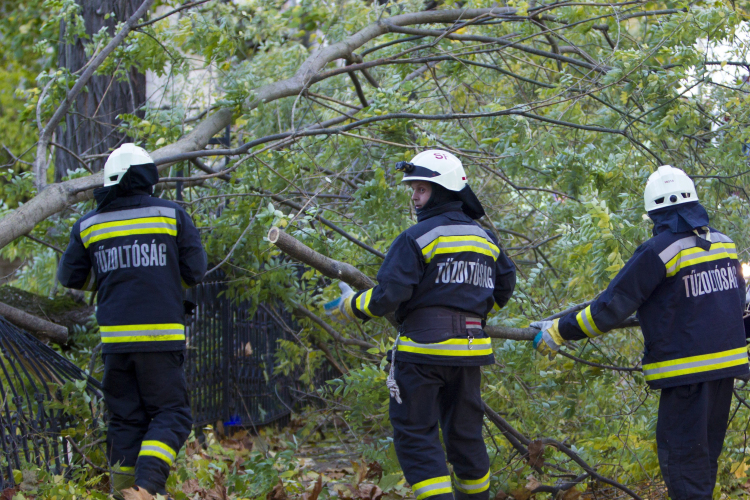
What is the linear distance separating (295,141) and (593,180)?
1778mm

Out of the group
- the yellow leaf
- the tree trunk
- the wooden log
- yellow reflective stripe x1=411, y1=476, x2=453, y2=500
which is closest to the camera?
the wooden log

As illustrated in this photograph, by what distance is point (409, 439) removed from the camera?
312cm

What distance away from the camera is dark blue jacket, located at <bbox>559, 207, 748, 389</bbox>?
10.1ft

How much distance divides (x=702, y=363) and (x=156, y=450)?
253 centimetres

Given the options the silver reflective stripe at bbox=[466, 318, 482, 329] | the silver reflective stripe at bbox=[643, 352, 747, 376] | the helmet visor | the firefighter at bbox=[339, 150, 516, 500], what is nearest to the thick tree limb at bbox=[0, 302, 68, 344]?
the firefighter at bbox=[339, 150, 516, 500]

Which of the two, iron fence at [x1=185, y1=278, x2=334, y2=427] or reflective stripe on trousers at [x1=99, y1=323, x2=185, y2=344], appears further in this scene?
iron fence at [x1=185, y1=278, x2=334, y2=427]

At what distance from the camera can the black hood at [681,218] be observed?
311 centimetres

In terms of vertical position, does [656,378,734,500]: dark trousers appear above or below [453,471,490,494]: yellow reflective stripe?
above

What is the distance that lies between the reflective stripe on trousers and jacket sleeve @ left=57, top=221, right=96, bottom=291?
335 millimetres

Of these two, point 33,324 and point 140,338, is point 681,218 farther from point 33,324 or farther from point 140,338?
point 33,324

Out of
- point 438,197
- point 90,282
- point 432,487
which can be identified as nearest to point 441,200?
point 438,197

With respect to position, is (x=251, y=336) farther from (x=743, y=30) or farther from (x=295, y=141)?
(x=743, y=30)

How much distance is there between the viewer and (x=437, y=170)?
3.25m

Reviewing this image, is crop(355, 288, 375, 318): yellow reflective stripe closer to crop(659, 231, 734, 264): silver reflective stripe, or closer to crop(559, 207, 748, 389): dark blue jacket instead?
crop(559, 207, 748, 389): dark blue jacket
